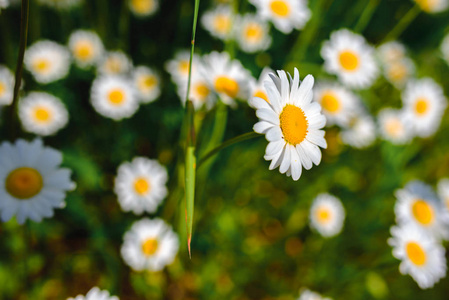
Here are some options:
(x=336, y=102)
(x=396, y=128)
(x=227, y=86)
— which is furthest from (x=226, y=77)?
(x=396, y=128)

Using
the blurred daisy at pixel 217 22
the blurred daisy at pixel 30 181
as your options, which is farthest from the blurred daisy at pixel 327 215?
the blurred daisy at pixel 30 181

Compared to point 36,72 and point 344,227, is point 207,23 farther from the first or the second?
point 344,227

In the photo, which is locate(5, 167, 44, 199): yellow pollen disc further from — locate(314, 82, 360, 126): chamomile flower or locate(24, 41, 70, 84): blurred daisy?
locate(314, 82, 360, 126): chamomile flower

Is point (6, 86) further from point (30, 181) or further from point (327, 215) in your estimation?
point (327, 215)

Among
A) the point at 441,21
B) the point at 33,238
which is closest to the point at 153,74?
the point at 33,238

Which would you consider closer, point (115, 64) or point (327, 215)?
point (327, 215)

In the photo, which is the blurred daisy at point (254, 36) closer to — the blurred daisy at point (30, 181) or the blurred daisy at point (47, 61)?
the blurred daisy at point (47, 61)
